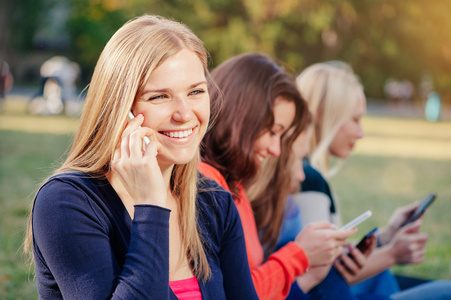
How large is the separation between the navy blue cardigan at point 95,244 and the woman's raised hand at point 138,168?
5 centimetres

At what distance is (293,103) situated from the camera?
330 centimetres

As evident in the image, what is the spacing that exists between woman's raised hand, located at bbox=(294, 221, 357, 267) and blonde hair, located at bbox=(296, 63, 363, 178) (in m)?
1.65

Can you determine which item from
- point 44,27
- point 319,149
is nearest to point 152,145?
point 319,149

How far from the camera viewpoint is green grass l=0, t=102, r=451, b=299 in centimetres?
542

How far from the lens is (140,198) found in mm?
1872

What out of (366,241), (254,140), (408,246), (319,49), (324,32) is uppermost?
(324,32)

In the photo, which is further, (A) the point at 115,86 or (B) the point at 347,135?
(B) the point at 347,135

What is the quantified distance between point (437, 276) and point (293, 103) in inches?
138

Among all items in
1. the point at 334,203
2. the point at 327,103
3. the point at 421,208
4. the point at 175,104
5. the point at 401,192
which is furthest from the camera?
the point at 401,192

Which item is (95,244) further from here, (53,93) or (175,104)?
(53,93)

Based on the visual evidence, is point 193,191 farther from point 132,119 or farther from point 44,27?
point 44,27

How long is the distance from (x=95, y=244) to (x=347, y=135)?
3.15 m

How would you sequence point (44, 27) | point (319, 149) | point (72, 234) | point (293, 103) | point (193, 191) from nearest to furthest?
point (72, 234)
point (193, 191)
point (293, 103)
point (319, 149)
point (44, 27)

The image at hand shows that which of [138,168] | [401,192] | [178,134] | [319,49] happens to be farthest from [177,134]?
[319,49]
